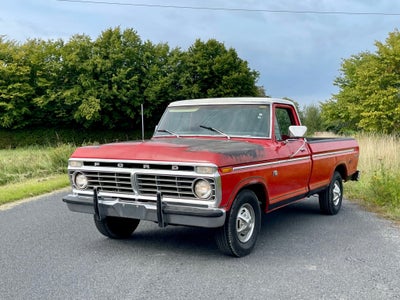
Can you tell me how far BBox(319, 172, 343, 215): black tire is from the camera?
311 inches

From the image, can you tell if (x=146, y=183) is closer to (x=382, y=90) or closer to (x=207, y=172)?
(x=207, y=172)

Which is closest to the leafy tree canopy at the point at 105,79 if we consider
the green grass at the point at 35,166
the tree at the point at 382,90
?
the tree at the point at 382,90

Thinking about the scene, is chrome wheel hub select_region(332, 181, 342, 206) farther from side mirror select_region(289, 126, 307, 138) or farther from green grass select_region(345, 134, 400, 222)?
side mirror select_region(289, 126, 307, 138)

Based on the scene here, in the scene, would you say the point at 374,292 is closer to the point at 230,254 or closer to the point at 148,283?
the point at 230,254

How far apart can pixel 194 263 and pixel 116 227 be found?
154cm

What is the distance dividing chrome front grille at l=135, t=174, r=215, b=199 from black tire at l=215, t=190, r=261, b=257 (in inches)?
19.3

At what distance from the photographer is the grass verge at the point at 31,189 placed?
9.72 meters

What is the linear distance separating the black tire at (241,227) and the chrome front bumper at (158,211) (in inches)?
13.2

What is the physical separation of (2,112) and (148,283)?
1769 inches

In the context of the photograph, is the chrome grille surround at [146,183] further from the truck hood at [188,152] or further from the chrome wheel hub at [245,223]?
the chrome wheel hub at [245,223]

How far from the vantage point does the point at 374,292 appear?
13.8ft

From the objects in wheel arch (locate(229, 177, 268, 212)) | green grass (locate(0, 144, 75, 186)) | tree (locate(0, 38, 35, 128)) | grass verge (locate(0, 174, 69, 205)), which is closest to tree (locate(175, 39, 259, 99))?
tree (locate(0, 38, 35, 128))

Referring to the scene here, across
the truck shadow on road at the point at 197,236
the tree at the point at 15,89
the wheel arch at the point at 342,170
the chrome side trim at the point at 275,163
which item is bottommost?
the truck shadow on road at the point at 197,236

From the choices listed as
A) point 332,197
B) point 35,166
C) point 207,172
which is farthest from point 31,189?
point 207,172
